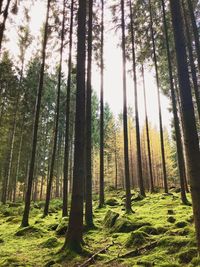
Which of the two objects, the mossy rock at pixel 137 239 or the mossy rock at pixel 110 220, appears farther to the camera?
the mossy rock at pixel 110 220

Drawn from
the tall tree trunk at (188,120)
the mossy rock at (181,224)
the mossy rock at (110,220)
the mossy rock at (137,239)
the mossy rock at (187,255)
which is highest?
the tall tree trunk at (188,120)

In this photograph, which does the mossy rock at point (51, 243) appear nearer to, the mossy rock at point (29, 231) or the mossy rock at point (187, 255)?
the mossy rock at point (29, 231)

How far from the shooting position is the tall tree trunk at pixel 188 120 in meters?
5.36

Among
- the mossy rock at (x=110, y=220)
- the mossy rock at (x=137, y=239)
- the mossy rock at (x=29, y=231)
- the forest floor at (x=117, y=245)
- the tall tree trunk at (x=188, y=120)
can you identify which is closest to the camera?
the tall tree trunk at (x=188, y=120)

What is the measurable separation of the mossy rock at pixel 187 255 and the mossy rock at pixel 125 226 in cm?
374

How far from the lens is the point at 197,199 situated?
5.32 metres

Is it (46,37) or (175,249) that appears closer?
(175,249)

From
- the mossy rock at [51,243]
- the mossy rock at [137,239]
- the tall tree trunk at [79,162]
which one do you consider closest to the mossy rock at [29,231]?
the mossy rock at [51,243]

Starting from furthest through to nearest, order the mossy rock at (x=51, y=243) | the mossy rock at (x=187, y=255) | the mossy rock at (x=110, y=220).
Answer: the mossy rock at (x=110, y=220), the mossy rock at (x=51, y=243), the mossy rock at (x=187, y=255)

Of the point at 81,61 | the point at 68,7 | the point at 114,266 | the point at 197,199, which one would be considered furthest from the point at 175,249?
the point at 68,7

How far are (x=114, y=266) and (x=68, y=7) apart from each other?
14.7 metres

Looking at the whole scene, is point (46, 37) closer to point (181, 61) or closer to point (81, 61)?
point (81, 61)

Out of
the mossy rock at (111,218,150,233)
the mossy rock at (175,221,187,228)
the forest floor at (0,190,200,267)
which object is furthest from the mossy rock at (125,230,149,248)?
the mossy rock at (111,218,150,233)

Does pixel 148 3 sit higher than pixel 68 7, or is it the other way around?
pixel 148 3
